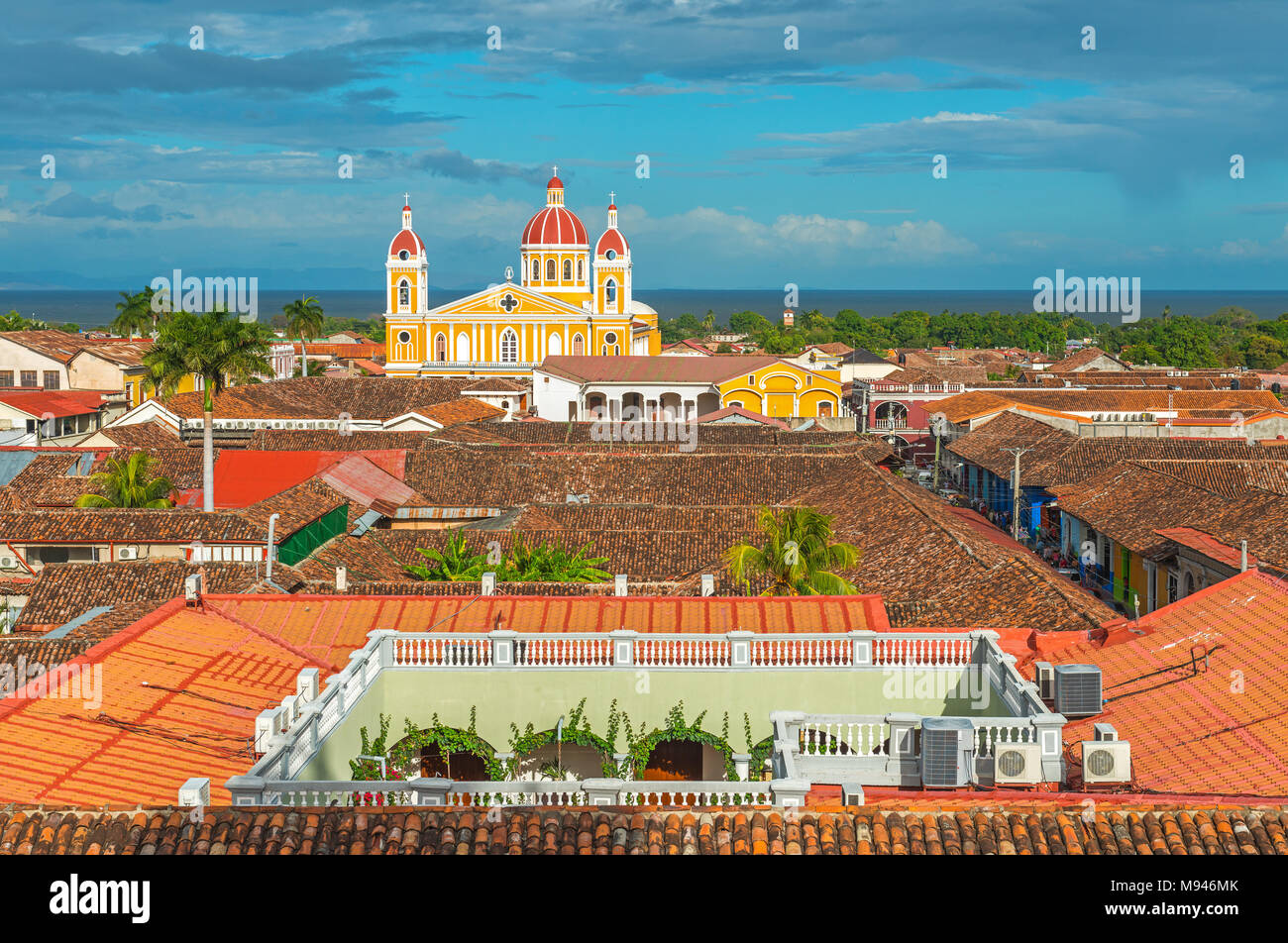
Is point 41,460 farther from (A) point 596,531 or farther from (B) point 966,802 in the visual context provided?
(B) point 966,802

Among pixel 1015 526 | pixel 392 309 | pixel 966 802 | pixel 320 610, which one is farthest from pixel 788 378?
pixel 966 802

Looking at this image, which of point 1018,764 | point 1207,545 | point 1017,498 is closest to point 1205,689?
point 1018,764

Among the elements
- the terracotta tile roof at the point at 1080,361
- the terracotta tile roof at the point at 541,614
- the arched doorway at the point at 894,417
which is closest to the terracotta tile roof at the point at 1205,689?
the terracotta tile roof at the point at 541,614

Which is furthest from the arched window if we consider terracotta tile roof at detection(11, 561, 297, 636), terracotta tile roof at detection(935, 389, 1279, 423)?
terracotta tile roof at detection(11, 561, 297, 636)

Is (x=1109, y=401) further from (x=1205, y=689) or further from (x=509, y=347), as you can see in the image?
(x=1205, y=689)

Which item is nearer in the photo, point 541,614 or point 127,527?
point 541,614

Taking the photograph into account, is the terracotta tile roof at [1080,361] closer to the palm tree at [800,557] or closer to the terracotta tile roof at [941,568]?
the terracotta tile roof at [941,568]

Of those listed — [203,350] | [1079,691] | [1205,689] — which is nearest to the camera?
[1079,691]

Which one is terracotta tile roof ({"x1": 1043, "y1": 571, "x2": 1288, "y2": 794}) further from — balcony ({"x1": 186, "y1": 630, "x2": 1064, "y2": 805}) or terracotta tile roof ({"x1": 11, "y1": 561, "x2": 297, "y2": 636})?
terracotta tile roof ({"x1": 11, "y1": 561, "x2": 297, "y2": 636})
